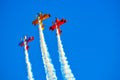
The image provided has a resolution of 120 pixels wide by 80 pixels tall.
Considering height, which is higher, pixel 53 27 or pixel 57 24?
pixel 57 24

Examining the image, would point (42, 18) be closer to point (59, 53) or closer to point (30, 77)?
point (59, 53)

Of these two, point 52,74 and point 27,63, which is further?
point 27,63

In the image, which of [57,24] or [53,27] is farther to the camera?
[57,24]

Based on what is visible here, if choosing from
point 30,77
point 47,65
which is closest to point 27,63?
point 30,77

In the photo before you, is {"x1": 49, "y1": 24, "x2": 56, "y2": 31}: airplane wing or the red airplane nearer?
{"x1": 49, "y1": 24, "x2": 56, "y2": 31}: airplane wing

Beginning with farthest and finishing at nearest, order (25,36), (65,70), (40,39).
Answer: (25,36)
(40,39)
(65,70)

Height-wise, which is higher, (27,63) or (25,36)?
(25,36)

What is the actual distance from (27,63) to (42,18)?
35.8 ft

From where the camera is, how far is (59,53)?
6919 cm

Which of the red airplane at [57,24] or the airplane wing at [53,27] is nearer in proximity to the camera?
the airplane wing at [53,27]

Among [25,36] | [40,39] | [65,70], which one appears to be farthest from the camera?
[25,36]

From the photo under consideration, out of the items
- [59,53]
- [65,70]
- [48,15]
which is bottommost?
[65,70]

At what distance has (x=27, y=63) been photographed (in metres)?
75.8

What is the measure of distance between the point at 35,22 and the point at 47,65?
25.3 feet
